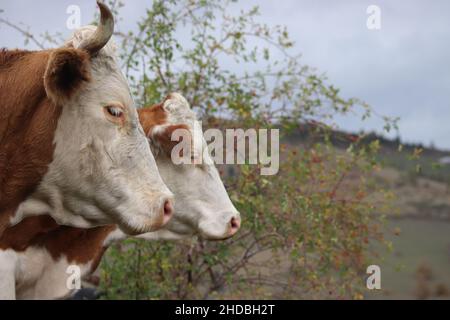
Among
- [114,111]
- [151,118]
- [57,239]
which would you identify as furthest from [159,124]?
[114,111]

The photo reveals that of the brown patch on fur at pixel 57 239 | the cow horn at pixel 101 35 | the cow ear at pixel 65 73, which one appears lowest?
the brown patch on fur at pixel 57 239

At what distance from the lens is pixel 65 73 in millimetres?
3512

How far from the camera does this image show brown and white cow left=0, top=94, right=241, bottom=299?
4.62 m

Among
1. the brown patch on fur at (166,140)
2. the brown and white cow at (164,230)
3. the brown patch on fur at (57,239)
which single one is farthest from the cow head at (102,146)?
the brown patch on fur at (166,140)

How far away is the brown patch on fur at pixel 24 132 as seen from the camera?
3564 mm

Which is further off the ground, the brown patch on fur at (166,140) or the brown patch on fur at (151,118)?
the brown patch on fur at (151,118)

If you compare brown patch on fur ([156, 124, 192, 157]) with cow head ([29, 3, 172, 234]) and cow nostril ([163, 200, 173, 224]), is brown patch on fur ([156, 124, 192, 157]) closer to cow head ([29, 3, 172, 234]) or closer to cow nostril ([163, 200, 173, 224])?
cow head ([29, 3, 172, 234])

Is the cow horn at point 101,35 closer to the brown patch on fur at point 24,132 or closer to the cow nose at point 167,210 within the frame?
the brown patch on fur at point 24,132

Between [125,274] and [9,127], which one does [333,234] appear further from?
[9,127]

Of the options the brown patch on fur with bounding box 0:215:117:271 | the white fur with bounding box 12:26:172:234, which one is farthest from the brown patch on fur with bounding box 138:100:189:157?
the white fur with bounding box 12:26:172:234

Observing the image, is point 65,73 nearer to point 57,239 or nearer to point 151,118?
point 57,239

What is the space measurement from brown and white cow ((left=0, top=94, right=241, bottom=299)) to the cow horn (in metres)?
1.43

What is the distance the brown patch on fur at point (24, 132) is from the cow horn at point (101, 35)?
0.78 feet
